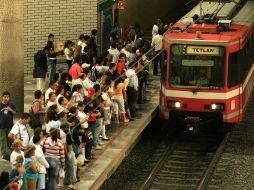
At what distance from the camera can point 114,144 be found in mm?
24562

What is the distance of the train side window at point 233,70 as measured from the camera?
A: 25328mm

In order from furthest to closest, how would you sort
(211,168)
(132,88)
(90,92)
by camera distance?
(132,88), (211,168), (90,92)

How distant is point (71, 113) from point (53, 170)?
1.88 m

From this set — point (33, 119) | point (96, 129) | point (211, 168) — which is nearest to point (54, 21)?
point (96, 129)

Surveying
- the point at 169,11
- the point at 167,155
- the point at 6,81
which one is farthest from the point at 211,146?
the point at 169,11

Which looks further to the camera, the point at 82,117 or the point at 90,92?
the point at 90,92

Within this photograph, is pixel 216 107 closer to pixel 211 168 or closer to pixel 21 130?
pixel 211 168

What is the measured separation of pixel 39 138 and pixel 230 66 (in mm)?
7775

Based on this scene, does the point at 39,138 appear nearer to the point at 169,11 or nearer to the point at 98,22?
the point at 98,22

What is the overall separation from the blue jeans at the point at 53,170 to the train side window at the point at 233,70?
23.4ft

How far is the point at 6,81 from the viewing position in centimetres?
2486

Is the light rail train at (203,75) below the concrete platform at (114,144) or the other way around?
the other way around

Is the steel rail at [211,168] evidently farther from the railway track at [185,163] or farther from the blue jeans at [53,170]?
the blue jeans at [53,170]

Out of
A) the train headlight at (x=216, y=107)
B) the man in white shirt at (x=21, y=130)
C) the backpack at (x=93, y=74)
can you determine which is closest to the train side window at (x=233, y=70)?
the train headlight at (x=216, y=107)
